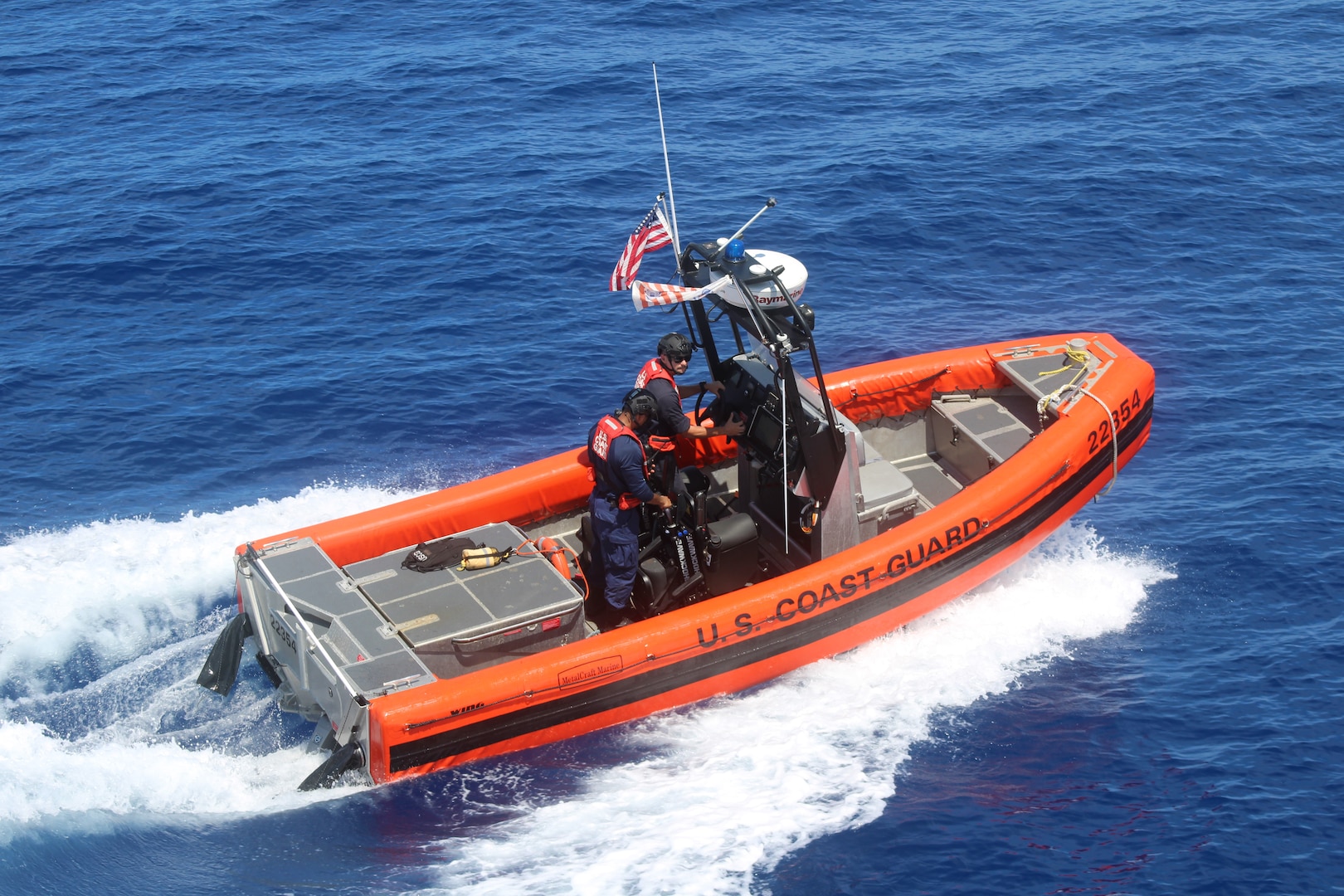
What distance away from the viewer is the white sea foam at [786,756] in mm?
7383

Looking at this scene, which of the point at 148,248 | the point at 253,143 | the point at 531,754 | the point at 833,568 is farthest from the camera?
the point at 253,143

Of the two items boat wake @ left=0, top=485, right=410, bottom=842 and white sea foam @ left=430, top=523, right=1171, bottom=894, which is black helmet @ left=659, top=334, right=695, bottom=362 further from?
boat wake @ left=0, top=485, right=410, bottom=842

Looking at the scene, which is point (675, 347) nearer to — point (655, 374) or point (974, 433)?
point (655, 374)

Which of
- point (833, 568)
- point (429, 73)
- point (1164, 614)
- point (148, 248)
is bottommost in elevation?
point (1164, 614)

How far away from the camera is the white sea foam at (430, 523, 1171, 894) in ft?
24.2

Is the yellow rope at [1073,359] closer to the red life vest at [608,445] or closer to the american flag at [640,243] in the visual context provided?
the american flag at [640,243]

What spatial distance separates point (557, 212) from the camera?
17000 millimetres

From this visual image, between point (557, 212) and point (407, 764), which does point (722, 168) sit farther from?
point (407, 764)

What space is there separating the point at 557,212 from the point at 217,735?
Result: 9994 millimetres

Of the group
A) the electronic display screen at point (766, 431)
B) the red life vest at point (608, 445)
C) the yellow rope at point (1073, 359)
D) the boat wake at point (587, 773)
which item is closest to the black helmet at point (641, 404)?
the red life vest at point (608, 445)

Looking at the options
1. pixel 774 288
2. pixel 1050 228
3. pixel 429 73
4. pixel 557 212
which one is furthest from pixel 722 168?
pixel 774 288

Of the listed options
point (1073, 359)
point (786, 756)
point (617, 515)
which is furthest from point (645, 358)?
point (786, 756)

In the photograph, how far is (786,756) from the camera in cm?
841

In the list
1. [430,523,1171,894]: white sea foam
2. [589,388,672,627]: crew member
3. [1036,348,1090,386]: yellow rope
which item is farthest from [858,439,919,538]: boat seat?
[1036,348,1090,386]: yellow rope
